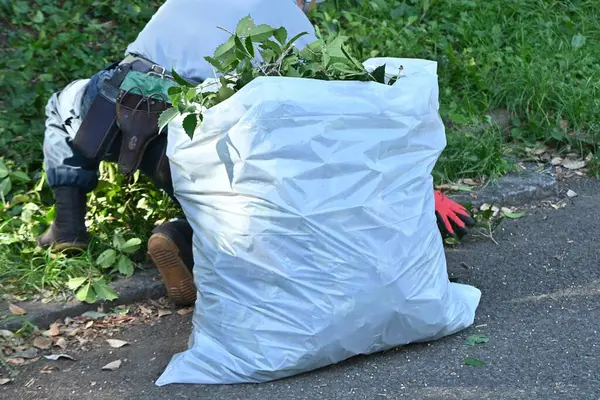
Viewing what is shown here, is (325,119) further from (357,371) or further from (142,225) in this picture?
(142,225)

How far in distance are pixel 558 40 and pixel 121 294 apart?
10.8 ft

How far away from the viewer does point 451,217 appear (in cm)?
392

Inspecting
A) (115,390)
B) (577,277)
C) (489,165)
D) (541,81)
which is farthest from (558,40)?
(115,390)

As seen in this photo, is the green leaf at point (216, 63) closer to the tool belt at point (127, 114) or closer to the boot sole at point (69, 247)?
the tool belt at point (127, 114)

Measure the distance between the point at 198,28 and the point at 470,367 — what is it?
5.07 ft

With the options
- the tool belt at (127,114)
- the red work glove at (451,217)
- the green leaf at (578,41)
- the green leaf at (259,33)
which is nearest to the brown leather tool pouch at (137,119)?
the tool belt at (127,114)

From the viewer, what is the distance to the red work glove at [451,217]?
3.89 meters

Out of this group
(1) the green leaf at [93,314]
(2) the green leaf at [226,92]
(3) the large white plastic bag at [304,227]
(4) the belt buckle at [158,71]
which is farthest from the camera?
(1) the green leaf at [93,314]

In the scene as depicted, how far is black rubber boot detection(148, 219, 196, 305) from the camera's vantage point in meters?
3.37

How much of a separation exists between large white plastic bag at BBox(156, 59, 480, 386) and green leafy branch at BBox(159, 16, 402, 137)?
0.09 m

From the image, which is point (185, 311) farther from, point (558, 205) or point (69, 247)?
point (558, 205)

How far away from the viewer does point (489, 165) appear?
467cm

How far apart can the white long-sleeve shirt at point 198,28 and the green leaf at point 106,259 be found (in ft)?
2.57

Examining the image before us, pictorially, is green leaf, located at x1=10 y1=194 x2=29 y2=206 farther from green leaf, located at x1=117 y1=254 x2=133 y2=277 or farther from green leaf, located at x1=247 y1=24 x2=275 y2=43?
green leaf, located at x1=247 y1=24 x2=275 y2=43
